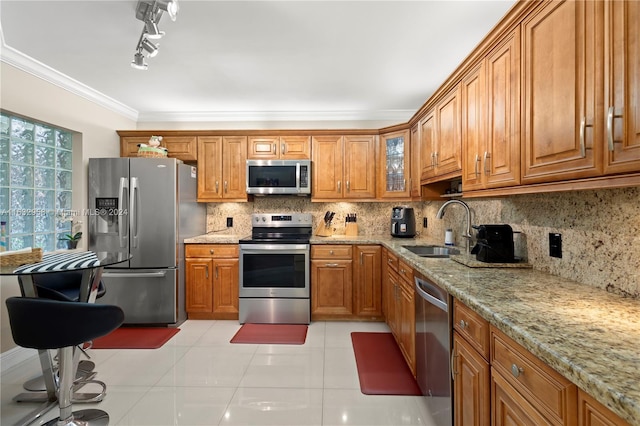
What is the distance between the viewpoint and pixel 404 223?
11.9 ft

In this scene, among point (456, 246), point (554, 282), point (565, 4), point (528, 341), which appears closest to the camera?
point (528, 341)

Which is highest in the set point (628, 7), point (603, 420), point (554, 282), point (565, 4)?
point (565, 4)

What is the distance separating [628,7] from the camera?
3.13ft

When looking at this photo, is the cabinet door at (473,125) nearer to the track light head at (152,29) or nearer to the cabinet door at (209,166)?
the track light head at (152,29)

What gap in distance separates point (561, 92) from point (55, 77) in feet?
12.8

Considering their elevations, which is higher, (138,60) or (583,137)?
(138,60)

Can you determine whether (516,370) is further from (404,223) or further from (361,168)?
(361,168)

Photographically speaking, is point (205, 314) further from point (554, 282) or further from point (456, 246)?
point (554, 282)

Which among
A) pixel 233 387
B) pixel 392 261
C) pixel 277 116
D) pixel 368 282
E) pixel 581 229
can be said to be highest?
pixel 277 116

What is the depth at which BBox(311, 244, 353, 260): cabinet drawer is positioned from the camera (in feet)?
11.3

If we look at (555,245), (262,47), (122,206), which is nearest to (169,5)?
(262,47)

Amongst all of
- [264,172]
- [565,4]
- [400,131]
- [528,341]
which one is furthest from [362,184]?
[528,341]

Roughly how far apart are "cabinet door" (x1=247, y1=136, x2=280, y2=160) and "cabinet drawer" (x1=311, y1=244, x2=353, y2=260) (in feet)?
4.15

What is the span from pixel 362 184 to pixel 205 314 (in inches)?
93.9
